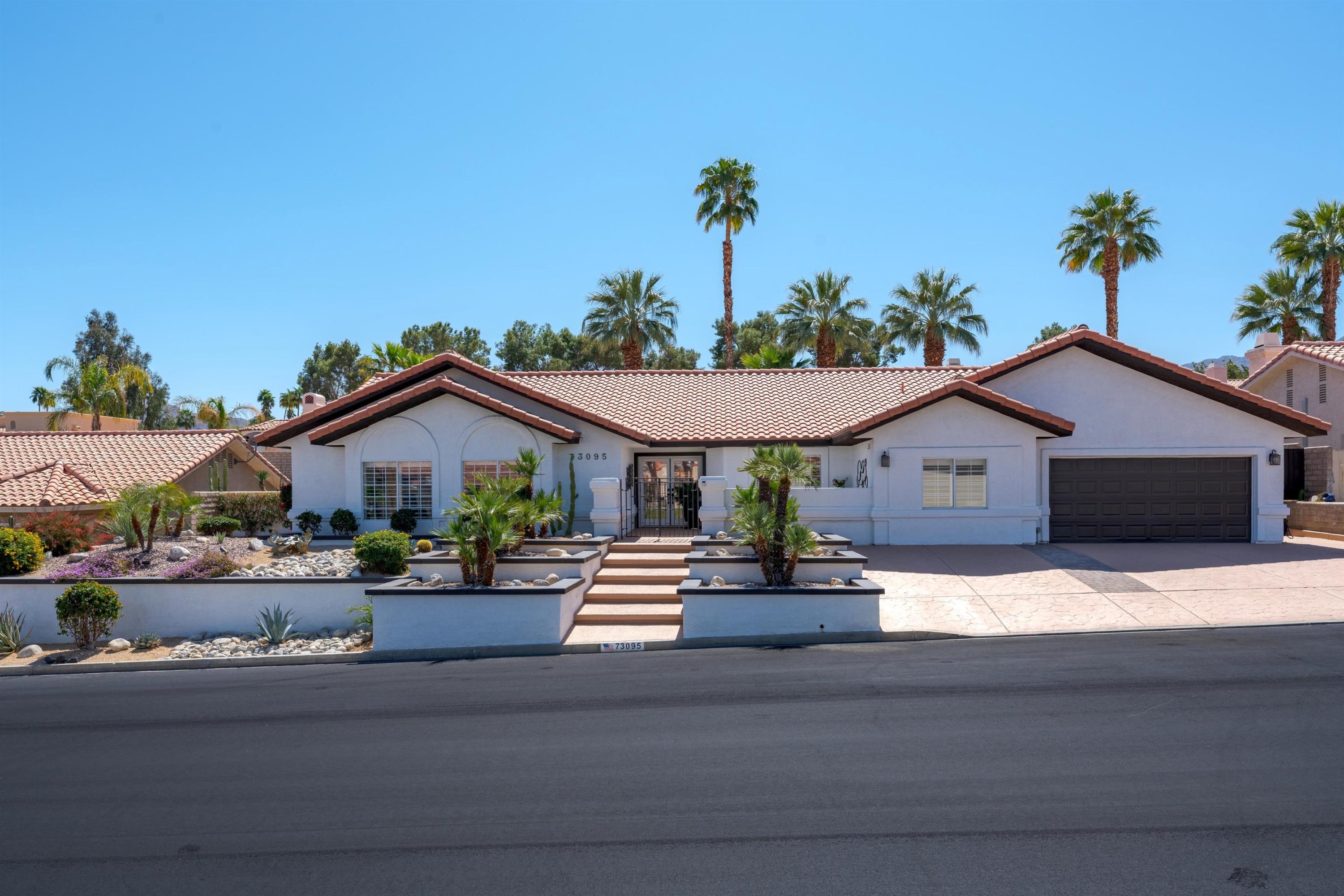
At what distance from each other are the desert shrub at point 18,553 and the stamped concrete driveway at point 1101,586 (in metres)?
17.2

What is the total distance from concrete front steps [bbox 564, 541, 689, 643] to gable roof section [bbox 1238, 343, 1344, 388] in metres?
24.7

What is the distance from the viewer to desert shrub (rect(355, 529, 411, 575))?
1728 centimetres

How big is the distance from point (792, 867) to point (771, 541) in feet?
28.0

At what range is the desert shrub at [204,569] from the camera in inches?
640

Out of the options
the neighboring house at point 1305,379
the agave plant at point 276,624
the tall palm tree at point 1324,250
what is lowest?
the agave plant at point 276,624

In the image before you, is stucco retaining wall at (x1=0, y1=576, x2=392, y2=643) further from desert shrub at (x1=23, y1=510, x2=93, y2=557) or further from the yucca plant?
desert shrub at (x1=23, y1=510, x2=93, y2=557)

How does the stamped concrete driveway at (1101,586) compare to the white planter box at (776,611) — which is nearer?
the white planter box at (776,611)

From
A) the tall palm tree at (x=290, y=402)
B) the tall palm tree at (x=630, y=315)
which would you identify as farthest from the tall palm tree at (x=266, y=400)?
the tall palm tree at (x=630, y=315)

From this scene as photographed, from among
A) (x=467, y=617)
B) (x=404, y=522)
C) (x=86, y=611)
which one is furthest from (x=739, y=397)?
(x=86, y=611)

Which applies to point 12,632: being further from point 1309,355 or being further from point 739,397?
point 1309,355

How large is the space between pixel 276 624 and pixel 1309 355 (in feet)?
108

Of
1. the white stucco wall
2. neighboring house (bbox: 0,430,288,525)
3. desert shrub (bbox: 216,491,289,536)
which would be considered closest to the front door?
the white stucco wall

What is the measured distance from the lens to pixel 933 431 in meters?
20.8

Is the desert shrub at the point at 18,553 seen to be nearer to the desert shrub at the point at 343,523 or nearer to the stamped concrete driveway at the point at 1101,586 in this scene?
the desert shrub at the point at 343,523
